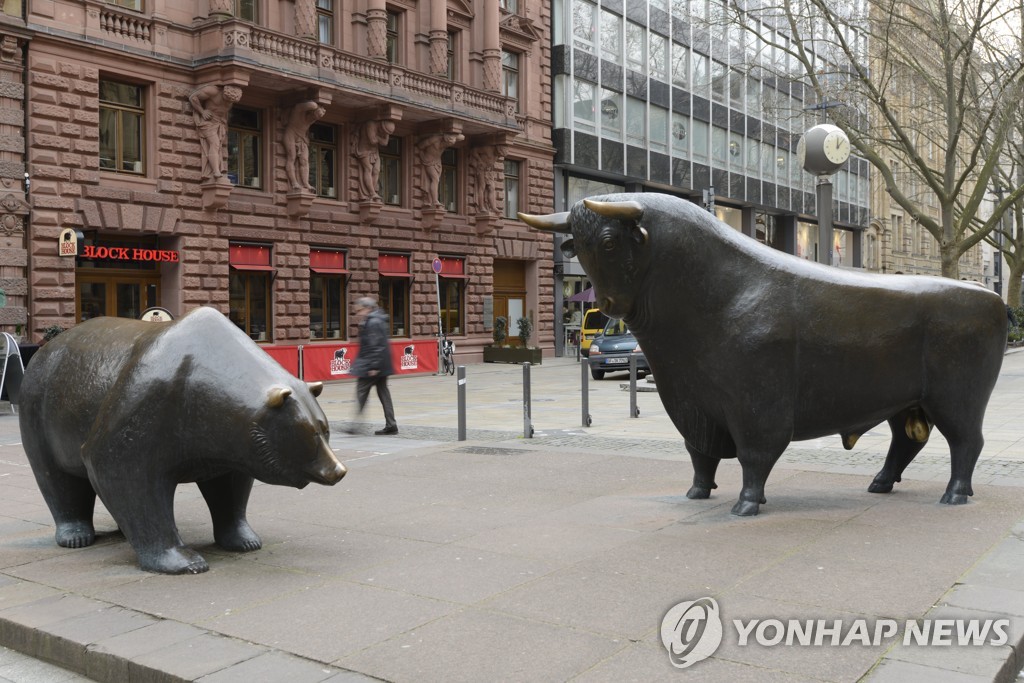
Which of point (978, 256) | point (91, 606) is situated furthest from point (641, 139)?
point (978, 256)

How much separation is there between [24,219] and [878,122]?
3295cm

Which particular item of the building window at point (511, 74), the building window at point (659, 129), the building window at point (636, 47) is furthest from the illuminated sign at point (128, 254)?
the building window at point (659, 129)

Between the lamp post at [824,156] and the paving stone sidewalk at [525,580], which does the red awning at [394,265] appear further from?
the paving stone sidewalk at [525,580]

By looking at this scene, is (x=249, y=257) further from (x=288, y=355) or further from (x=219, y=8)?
(x=219, y=8)

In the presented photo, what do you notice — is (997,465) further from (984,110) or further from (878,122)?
(878,122)

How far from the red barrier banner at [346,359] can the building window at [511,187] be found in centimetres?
837

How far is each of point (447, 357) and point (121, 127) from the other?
10420mm

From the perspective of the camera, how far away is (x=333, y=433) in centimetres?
1296

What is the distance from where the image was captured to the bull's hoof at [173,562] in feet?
17.1

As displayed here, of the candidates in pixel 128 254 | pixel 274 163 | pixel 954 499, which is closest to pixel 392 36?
pixel 274 163

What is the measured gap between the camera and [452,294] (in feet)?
101

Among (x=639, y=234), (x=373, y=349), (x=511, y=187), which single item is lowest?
(x=373, y=349)

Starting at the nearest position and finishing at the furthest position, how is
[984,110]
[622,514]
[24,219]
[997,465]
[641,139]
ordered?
[622,514], [997,465], [24,219], [984,110], [641,139]

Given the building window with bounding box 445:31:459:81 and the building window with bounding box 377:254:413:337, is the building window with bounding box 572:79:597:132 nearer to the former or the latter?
the building window with bounding box 445:31:459:81
